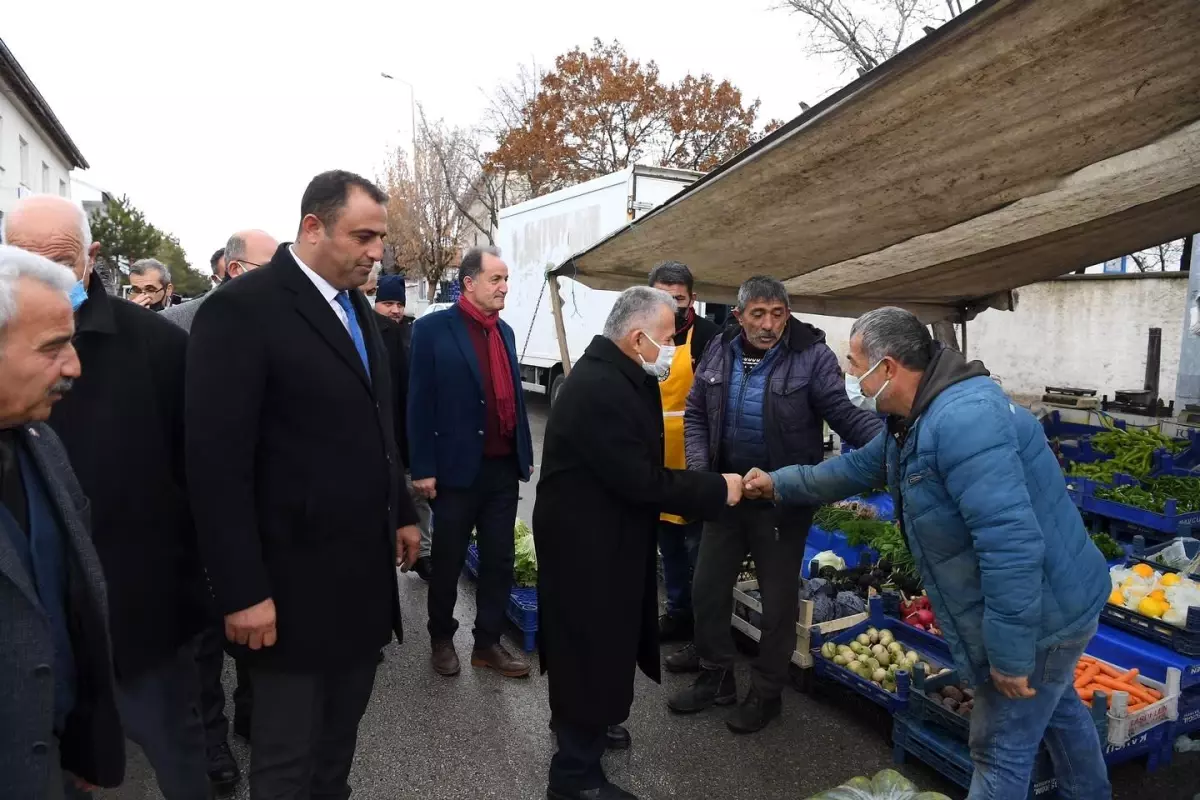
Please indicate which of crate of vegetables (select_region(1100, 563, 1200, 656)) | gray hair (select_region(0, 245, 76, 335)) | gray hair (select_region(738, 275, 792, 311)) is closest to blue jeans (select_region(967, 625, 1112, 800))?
crate of vegetables (select_region(1100, 563, 1200, 656))

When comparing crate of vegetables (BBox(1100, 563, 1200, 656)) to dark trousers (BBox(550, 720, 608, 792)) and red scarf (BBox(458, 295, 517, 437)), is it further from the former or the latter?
red scarf (BBox(458, 295, 517, 437))

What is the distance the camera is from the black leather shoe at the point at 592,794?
2898 millimetres

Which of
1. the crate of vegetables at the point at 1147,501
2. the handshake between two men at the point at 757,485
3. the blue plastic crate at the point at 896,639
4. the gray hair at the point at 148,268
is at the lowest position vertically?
the blue plastic crate at the point at 896,639

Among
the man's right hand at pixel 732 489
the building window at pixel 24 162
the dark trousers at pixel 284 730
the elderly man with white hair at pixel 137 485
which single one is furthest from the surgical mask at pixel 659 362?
the building window at pixel 24 162

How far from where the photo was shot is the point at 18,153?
21844 mm

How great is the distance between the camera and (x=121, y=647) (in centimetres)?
Answer: 227

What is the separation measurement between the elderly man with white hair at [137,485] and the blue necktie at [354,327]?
0.52m

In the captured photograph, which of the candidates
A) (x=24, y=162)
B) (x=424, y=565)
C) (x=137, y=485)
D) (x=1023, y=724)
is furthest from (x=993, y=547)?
(x=24, y=162)

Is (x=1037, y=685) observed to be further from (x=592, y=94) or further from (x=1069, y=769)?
(x=592, y=94)

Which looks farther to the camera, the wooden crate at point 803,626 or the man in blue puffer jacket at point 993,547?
the wooden crate at point 803,626

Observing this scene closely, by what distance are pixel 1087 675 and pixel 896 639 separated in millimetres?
837

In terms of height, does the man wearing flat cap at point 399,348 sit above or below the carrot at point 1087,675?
above

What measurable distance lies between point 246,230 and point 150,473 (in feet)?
6.90

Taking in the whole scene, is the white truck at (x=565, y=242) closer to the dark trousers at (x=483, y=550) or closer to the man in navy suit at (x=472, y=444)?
the man in navy suit at (x=472, y=444)
